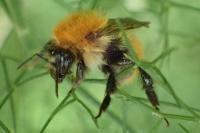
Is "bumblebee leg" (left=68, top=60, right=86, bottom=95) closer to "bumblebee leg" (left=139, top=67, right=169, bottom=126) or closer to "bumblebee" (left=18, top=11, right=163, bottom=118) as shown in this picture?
"bumblebee" (left=18, top=11, right=163, bottom=118)

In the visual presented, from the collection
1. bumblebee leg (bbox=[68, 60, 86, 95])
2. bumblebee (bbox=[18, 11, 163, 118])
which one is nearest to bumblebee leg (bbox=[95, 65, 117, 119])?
bumblebee (bbox=[18, 11, 163, 118])

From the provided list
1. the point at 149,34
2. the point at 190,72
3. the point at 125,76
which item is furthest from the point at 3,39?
the point at 190,72

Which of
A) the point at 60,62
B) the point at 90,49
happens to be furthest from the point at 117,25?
the point at 60,62

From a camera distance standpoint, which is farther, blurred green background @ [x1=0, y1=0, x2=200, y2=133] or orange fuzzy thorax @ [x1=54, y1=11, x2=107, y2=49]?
blurred green background @ [x1=0, y1=0, x2=200, y2=133]

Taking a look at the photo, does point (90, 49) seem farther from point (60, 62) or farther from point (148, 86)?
point (148, 86)

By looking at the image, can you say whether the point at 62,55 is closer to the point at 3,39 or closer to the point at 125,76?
the point at 125,76

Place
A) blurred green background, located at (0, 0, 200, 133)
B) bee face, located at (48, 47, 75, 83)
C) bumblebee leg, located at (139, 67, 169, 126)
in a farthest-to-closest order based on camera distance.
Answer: blurred green background, located at (0, 0, 200, 133)
bumblebee leg, located at (139, 67, 169, 126)
bee face, located at (48, 47, 75, 83)
